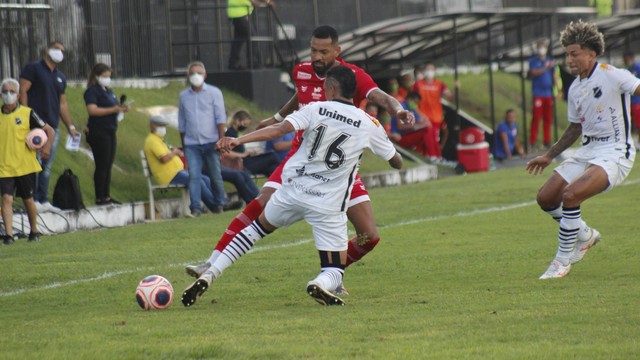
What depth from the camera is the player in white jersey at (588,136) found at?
36.3 ft

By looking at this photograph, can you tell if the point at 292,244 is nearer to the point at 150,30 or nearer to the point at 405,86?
the point at 150,30

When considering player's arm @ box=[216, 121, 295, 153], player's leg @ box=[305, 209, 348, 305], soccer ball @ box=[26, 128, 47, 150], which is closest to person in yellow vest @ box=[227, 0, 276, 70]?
soccer ball @ box=[26, 128, 47, 150]

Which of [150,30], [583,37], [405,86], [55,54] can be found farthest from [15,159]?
[405,86]

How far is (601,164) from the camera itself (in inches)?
438

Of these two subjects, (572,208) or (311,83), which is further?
(572,208)

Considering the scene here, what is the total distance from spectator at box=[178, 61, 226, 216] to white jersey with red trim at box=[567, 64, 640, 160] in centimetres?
864

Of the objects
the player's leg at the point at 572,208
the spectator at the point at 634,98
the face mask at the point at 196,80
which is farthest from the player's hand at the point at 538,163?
the spectator at the point at 634,98

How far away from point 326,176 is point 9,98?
24.8ft

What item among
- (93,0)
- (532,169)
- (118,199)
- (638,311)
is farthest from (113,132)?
(638,311)

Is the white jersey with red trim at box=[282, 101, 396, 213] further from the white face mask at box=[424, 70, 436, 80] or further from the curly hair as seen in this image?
the white face mask at box=[424, 70, 436, 80]

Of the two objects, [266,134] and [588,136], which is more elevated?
[266,134]

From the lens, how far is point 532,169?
11258 millimetres

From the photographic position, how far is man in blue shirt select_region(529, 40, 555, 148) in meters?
30.7

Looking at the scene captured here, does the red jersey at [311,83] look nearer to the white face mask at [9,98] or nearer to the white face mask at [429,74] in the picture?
the white face mask at [9,98]
